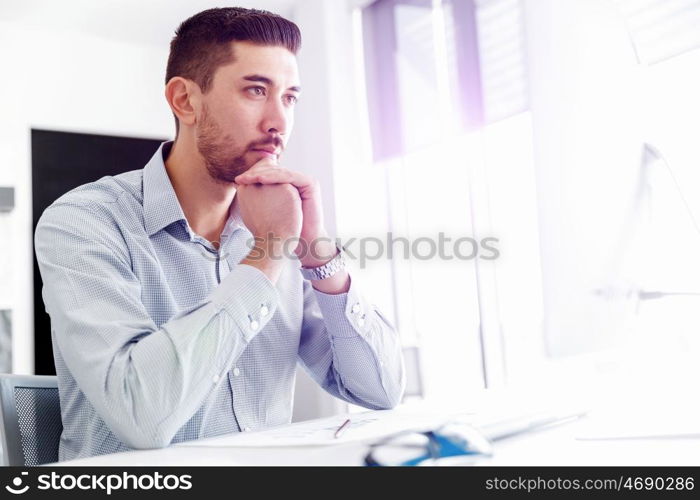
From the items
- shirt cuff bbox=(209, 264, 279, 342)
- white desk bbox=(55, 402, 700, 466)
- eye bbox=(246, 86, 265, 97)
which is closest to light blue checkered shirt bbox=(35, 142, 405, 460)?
shirt cuff bbox=(209, 264, 279, 342)

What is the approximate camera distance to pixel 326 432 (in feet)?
2.96

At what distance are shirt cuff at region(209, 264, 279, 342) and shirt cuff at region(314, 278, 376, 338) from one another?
0.25 meters

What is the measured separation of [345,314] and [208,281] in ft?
0.86

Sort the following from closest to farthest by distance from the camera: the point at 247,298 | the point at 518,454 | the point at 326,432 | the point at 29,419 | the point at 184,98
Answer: the point at 518,454 < the point at 326,432 < the point at 247,298 < the point at 29,419 < the point at 184,98

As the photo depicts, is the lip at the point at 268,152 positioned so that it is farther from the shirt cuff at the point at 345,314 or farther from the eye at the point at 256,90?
the shirt cuff at the point at 345,314

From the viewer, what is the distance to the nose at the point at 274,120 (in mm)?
1359

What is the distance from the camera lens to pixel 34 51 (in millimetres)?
3939

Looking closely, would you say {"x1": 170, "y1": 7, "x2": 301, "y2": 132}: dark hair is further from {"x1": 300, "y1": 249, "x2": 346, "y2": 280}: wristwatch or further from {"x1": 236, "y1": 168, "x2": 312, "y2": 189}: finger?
{"x1": 300, "y1": 249, "x2": 346, "y2": 280}: wristwatch

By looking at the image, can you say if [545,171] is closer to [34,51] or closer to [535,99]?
[535,99]

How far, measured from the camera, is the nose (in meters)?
1.36

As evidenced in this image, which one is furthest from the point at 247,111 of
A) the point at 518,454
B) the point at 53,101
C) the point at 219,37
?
the point at 53,101

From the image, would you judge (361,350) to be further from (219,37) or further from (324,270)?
(219,37)

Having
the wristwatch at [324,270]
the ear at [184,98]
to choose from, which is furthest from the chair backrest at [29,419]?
the ear at [184,98]
